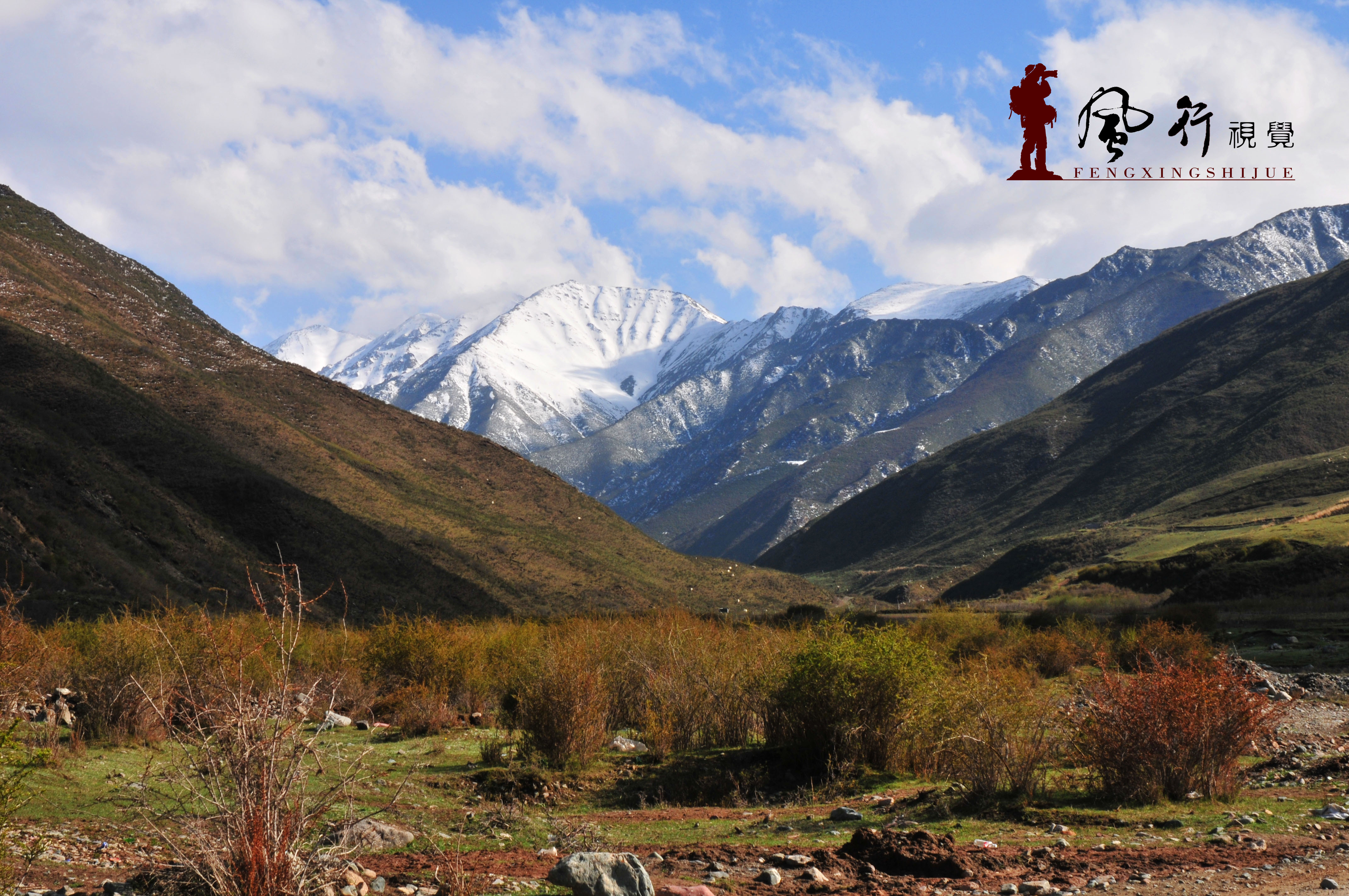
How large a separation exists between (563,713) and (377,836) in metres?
4.86

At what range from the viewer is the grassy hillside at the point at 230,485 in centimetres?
3756

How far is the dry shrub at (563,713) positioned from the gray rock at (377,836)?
4.36m

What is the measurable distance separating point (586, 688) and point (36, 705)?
27.0 feet

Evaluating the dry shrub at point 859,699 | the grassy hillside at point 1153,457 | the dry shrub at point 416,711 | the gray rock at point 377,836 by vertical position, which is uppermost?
the grassy hillside at point 1153,457

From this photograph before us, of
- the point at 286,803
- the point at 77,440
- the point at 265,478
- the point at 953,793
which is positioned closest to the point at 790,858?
the point at 953,793

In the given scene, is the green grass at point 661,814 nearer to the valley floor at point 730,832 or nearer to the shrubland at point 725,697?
the valley floor at point 730,832

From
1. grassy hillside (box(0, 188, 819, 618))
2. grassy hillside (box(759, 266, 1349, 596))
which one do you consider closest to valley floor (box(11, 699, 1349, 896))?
grassy hillside (box(0, 188, 819, 618))

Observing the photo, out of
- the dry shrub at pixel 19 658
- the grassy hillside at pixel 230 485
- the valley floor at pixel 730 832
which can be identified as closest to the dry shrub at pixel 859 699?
the valley floor at pixel 730 832

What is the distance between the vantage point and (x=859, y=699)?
13.2 m

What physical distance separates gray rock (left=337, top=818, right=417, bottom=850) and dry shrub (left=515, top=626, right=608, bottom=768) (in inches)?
172

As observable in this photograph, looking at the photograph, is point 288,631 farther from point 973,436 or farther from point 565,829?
point 973,436

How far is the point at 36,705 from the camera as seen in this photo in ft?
41.9

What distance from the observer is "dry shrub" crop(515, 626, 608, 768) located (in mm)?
→ 13227

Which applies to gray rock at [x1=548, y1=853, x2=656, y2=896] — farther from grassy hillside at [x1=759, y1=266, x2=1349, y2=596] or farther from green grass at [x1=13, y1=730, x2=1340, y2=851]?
grassy hillside at [x1=759, y1=266, x2=1349, y2=596]
